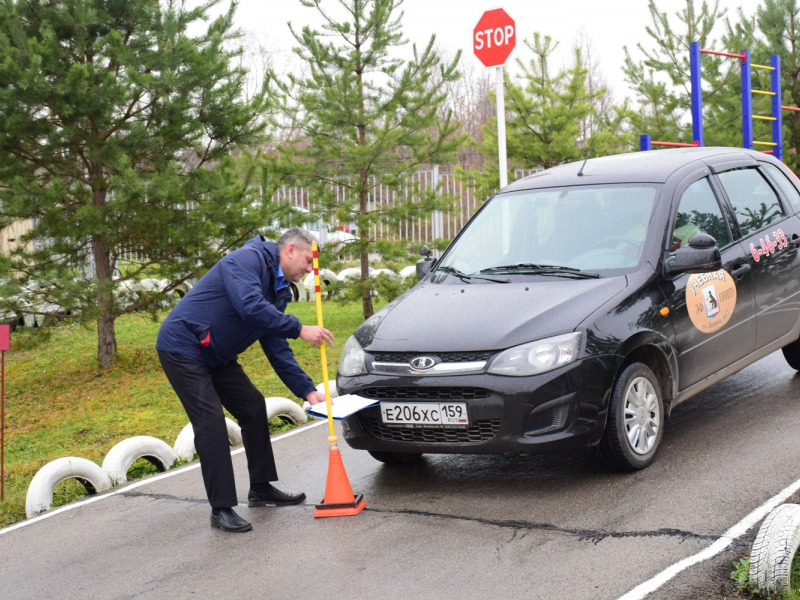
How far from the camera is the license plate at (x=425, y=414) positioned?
510 cm

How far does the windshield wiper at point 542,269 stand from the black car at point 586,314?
0.01m

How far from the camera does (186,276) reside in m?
12.0

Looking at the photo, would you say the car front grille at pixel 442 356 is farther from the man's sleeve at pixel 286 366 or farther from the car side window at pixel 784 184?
the car side window at pixel 784 184

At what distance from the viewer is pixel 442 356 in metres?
5.18

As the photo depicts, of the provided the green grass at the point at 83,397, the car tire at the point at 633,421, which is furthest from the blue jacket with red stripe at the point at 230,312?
the green grass at the point at 83,397

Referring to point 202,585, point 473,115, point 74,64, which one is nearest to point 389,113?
point 74,64

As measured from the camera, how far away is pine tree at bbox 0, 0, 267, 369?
1059cm

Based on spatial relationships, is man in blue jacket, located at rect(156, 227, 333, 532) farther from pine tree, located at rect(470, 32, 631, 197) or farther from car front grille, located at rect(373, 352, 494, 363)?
pine tree, located at rect(470, 32, 631, 197)

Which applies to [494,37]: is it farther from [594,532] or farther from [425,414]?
[594,532]

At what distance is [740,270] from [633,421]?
1.69 m

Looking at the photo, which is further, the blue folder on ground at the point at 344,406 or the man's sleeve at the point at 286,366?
the man's sleeve at the point at 286,366

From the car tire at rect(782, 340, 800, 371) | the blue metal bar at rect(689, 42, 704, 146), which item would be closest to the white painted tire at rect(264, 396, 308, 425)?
the car tire at rect(782, 340, 800, 371)

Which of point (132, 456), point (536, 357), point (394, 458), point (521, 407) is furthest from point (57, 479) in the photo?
point (536, 357)

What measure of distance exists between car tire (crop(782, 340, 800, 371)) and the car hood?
111 inches
